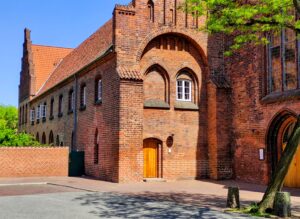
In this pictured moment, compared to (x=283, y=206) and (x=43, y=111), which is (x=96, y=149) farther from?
(x=43, y=111)

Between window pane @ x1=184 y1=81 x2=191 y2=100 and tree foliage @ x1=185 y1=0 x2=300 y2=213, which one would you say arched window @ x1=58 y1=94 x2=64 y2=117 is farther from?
tree foliage @ x1=185 y1=0 x2=300 y2=213

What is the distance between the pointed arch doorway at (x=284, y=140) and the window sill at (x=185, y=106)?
15.1ft

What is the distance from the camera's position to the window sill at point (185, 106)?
20969 millimetres

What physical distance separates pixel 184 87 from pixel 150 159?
168 inches

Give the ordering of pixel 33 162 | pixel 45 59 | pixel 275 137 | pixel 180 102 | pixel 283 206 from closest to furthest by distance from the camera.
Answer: pixel 283 206 → pixel 275 137 → pixel 180 102 → pixel 33 162 → pixel 45 59

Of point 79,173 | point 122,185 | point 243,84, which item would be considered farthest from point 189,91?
point 79,173

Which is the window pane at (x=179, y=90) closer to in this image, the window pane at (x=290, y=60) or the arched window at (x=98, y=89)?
the arched window at (x=98, y=89)

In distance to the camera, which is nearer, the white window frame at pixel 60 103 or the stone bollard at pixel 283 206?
the stone bollard at pixel 283 206

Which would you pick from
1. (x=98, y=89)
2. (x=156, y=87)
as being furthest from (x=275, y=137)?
(x=98, y=89)

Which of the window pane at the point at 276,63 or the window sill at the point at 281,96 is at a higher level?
the window pane at the point at 276,63

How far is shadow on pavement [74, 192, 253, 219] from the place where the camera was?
10445 millimetres

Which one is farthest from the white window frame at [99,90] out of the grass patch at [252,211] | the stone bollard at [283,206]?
the stone bollard at [283,206]

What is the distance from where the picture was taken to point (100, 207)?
456 inches

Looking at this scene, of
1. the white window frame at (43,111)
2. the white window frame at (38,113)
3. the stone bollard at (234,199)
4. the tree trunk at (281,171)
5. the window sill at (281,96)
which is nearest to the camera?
the tree trunk at (281,171)
